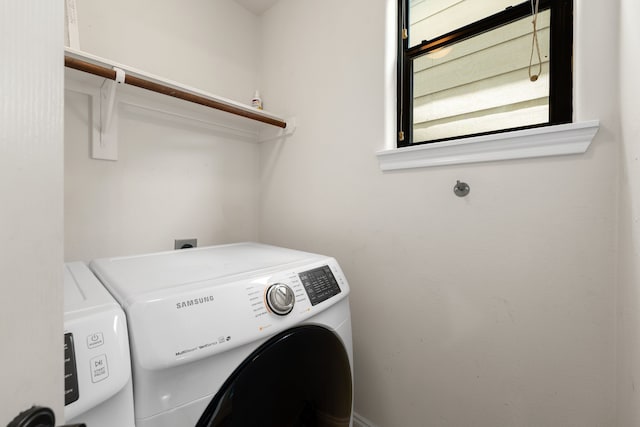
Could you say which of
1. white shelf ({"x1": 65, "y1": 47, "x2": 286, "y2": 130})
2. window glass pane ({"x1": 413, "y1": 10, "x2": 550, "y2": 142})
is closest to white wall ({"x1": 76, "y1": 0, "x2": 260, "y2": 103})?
white shelf ({"x1": 65, "y1": 47, "x2": 286, "y2": 130})

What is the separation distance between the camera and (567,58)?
0.82 metres

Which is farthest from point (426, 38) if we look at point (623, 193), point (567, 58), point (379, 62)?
point (623, 193)

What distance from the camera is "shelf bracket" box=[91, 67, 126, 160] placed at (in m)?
1.06

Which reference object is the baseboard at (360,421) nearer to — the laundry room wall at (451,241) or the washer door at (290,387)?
the laundry room wall at (451,241)

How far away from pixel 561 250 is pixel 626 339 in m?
0.25

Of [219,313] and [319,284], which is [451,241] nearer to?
[319,284]

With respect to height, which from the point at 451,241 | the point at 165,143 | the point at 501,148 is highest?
the point at 165,143

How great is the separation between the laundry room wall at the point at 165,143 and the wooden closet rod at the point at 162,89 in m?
0.17

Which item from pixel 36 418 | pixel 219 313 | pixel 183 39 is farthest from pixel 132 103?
pixel 36 418

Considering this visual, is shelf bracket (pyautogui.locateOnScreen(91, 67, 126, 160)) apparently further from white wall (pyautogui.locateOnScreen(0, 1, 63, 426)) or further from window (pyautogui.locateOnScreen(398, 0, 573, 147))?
window (pyautogui.locateOnScreen(398, 0, 573, 147))

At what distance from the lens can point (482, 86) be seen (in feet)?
3.27

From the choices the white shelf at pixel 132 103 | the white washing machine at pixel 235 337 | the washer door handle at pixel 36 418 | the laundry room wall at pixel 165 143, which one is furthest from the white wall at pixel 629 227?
the laundry room wall at pixel 165 143

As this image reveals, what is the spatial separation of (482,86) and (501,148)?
293 millimetres

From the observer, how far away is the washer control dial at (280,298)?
27.2 inches
